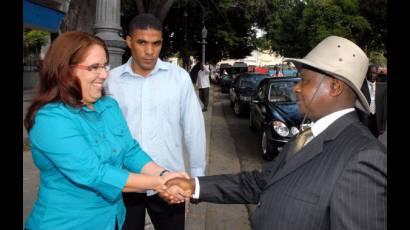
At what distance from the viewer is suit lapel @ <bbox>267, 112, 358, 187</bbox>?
1.79 m

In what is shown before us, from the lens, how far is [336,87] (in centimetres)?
189

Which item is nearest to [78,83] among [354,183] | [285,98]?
[354,183]

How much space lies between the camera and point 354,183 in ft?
5.12

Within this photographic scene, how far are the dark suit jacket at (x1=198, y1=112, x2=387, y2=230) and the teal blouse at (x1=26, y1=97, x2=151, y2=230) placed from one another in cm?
86

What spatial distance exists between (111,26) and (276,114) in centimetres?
428

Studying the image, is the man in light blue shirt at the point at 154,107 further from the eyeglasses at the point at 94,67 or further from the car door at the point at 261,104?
the car door at the point at 261,104

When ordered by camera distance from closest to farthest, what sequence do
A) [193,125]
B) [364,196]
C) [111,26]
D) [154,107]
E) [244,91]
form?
[364,196] → [154,107] → [193,125] → [111,26] → [244,91]

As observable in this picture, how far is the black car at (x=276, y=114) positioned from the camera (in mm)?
7271

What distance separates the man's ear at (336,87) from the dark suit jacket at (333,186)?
0.40ft

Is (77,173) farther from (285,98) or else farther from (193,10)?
(193,10)

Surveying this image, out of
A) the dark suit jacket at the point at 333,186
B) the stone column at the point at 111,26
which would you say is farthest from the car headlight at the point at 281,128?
the dark suit jacket at the point at 333,186

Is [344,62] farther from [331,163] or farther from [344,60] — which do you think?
[331,163]

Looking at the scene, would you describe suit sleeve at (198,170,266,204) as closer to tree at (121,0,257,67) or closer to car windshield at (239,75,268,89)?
car windshield at (239,75,268,89)

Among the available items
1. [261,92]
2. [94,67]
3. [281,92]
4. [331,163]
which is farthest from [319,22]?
[331,163]
